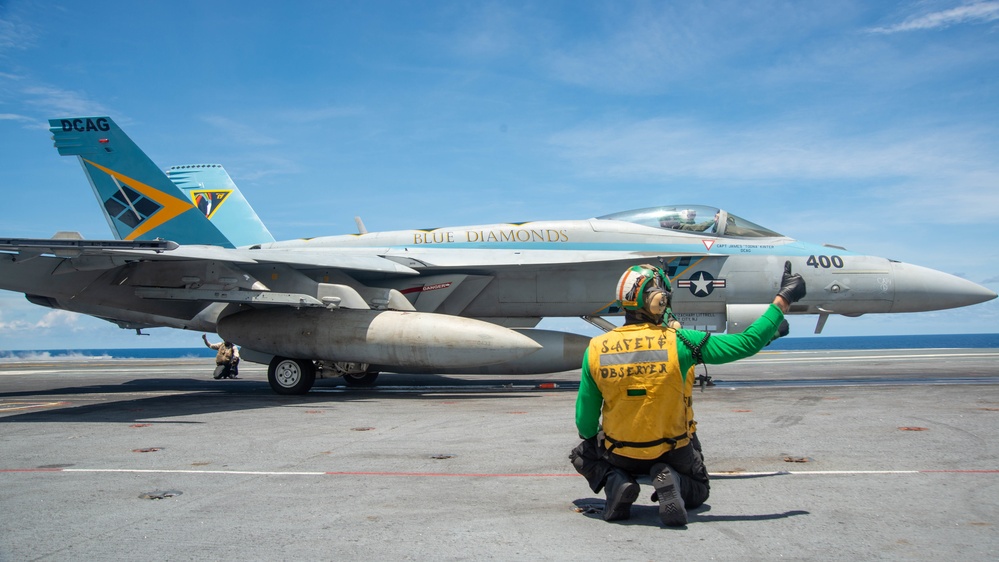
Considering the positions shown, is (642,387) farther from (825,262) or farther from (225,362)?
(225,362)

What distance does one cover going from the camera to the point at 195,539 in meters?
4.00

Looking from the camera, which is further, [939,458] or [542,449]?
[542,449]

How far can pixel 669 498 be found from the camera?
4.02m

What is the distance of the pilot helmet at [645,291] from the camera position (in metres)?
4.16

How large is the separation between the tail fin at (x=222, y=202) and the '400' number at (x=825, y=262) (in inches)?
588

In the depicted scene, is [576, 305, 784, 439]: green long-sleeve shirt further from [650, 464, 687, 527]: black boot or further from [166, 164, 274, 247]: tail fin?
[166, 164, 274, 247]: tail fin

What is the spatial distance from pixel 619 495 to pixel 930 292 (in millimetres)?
11074

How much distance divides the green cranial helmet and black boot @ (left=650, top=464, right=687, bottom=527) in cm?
95

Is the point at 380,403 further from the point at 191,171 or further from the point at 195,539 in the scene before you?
the point at 191,171

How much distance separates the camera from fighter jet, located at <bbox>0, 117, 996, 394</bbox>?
12.1 meters

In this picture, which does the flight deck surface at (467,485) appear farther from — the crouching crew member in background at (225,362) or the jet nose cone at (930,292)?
the crouching crew member in background at (225,362)

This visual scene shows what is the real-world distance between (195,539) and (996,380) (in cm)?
1493

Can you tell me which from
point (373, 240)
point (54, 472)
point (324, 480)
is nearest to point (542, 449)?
point (324, 480)

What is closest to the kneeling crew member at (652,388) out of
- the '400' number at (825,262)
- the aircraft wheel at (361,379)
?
the '400' number at (825,262)
